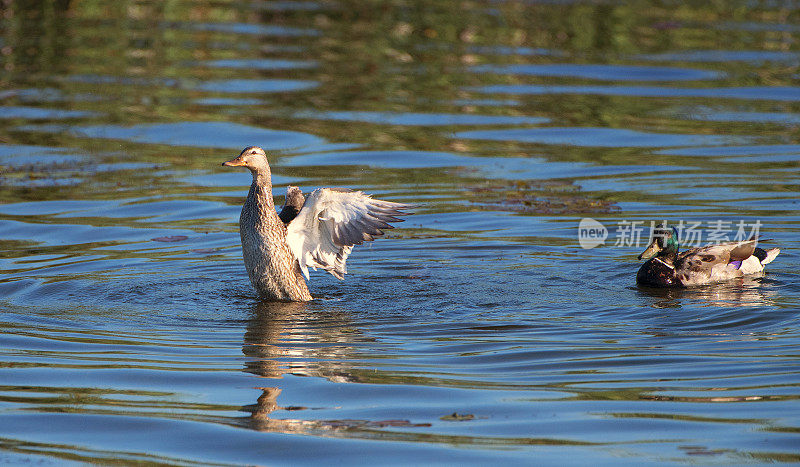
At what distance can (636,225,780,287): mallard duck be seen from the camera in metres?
9.19

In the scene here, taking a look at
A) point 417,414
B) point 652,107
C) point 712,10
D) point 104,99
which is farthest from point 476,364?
point 712,10

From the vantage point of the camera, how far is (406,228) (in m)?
11.2

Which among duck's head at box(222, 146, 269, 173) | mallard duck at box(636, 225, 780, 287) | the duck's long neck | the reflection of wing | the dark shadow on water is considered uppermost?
duck's head at box(222, 146, 269, 173)

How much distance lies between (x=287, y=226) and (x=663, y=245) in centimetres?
323

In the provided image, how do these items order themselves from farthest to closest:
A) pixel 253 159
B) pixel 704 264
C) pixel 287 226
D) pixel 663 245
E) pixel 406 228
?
pixel 406 228 < pixel 663 245 < pixel 704 264 < pixel 287 226 < pixel 253 159

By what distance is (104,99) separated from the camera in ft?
55.0

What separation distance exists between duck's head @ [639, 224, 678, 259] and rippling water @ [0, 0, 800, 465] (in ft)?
0.82

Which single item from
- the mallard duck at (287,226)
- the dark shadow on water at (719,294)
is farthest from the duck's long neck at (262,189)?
the dark shadow on water at (719,294)

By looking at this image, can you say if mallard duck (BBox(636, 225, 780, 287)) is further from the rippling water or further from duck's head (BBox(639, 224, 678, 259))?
the rippling water

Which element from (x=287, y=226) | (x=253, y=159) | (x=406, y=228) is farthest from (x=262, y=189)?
(x=406, y=228)

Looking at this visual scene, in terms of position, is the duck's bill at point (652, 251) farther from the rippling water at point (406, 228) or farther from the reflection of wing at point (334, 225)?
the reflection of wing at point (334, 225)

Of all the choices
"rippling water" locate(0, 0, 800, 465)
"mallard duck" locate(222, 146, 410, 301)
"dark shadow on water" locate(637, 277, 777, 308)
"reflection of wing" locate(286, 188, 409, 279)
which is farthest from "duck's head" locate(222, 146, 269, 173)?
"dark shadow on water" locate(637, 277, 777, 308)

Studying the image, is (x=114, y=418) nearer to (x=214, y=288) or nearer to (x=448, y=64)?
(x=214, y=288)

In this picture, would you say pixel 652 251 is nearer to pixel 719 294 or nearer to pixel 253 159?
pixel 719 294
